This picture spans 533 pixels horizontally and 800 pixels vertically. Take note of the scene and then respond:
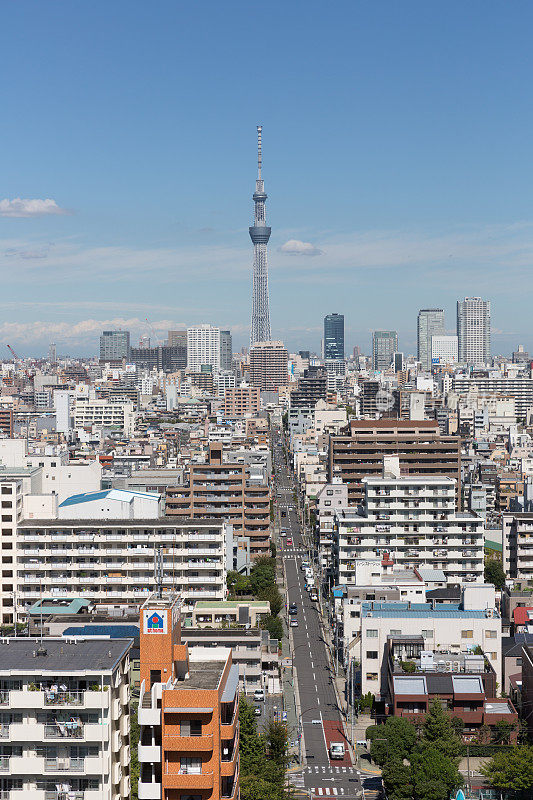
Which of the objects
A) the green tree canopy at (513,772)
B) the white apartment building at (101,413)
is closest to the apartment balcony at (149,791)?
the green tree canopy at (513,772)

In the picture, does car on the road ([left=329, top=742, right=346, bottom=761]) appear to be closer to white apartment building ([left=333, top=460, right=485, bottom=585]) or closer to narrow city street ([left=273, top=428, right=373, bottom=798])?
narrow city street ([left=273, top=428, right=373, bottom=798])

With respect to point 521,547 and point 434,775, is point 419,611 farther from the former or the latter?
point 521,547

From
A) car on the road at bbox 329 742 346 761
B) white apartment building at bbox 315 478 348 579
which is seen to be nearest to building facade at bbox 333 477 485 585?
white apartment building at bbox 315 478 348 579

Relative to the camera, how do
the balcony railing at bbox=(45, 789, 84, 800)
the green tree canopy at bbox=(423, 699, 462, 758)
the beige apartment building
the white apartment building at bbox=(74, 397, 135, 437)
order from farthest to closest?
the white apartment building at bbox=(74, 397, 135, 437) < the beige apartment building < the green tree canopy at bbox=(423, 699, 462, 758) < the balcony railing at bbox=(45, 789, 84, 800)

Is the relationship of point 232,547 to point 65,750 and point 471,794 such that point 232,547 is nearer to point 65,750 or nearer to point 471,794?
point 471,794

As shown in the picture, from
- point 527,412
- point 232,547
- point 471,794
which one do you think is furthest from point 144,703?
point 527,412

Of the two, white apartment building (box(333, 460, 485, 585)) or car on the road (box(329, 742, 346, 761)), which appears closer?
car on the road (box(329, 742, 346, 761))

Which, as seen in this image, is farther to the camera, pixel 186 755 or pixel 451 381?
pixel 451 381
